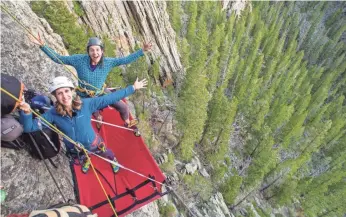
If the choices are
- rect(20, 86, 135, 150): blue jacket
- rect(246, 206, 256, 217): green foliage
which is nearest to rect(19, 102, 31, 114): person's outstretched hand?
rect(20, 86, 135, 150): blue jacket

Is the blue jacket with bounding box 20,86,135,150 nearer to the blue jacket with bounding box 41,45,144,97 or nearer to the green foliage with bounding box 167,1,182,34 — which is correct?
the blue jacket with bounding box 41,45,144,97

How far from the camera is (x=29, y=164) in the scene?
17.6 feet

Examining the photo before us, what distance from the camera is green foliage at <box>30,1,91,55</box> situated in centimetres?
1541

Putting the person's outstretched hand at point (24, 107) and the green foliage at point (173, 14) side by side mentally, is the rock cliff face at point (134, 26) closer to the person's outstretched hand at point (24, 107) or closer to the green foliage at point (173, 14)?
the green foliage at point (173, 14)

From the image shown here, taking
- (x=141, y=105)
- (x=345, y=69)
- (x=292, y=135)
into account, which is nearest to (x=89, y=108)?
(x=141, y=105)

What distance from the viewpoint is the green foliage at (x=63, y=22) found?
50.6 feet

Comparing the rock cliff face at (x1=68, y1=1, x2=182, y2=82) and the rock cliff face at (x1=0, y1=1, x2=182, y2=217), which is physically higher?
the rock cliff face at (x1=68, y1=1, x2=182, y2=82)

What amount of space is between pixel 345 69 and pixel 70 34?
84317 mm

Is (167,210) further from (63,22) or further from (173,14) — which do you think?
(173,14)

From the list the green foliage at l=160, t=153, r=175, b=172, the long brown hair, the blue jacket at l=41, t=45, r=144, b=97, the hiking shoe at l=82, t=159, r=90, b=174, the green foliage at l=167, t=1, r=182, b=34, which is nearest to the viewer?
the long brown hair

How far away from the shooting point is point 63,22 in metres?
16.3

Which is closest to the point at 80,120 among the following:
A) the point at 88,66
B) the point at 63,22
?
the point at 88,66

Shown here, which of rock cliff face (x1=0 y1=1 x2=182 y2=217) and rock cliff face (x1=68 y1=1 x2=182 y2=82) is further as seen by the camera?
rock cliff face (x1=68 y1=1 x2=182 y2=82)

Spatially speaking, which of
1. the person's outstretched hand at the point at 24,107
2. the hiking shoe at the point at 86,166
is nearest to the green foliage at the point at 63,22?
the hiking shoe at the point at 86,166
